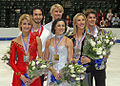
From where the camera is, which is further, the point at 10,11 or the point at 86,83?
the point at 10,11

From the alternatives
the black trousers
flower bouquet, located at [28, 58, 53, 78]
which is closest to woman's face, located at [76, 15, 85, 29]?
the black trousers

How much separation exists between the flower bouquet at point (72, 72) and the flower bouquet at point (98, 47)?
10.8 inches

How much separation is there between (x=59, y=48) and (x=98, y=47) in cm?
46

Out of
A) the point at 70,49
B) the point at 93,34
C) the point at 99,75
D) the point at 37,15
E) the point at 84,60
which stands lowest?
the point at 99,75

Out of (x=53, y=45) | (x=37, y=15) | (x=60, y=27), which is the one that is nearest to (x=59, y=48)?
(x=53, y=45)

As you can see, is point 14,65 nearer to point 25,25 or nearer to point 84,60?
point 25,25

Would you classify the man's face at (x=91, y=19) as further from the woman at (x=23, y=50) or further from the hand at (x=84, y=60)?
the woman at (x=23, y=50)

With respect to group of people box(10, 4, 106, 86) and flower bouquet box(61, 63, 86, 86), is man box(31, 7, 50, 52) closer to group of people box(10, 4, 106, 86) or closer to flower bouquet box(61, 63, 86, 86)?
group of people box(10, 4, 106, 86)

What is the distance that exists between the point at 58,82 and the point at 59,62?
267mm

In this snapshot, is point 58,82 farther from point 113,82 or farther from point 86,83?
point 113,82

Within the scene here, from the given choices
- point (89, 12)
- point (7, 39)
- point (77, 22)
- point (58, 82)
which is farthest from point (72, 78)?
point (7, 39)

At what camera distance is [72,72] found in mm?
3336

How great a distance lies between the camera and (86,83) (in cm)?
400

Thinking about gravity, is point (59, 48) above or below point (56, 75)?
above
